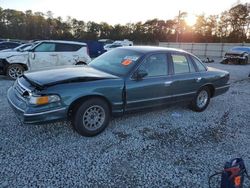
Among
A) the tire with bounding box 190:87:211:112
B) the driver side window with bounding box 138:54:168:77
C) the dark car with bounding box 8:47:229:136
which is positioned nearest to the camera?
the dark car with bounding box 8:47:229:136

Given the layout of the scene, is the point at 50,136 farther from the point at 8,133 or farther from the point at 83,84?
the point at 83,84

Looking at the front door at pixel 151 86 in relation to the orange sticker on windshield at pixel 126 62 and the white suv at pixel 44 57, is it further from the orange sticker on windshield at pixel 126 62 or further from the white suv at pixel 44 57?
the white suv at pixel 44 57

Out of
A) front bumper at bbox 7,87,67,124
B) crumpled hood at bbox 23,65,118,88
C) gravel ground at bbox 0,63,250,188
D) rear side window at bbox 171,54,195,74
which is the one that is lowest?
gravel ground at bbox 0,63,250,188

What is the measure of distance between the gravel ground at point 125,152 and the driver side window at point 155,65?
1043mm

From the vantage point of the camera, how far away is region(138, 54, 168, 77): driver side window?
439 centimetres

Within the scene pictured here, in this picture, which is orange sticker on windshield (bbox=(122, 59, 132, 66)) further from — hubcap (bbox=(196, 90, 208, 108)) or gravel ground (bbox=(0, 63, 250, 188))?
hubcap (bbox=(196, 90, 208, 108))

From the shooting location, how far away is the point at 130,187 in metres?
2.71

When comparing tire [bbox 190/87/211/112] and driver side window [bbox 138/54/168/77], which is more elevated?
driver side window [bbox 138/54/168/77]

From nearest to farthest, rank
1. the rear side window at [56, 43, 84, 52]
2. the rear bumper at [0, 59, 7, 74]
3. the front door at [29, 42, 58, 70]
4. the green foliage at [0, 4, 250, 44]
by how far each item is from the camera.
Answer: the rear bumper at [0, 59, 7, 74]
the front door at [29, 42, 58, 70]
the rear side window at [56, 43, 84, 52]
the green foliage at [0, 4, 250, 44]

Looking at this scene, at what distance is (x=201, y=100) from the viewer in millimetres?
5656

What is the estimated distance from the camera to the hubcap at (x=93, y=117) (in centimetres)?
378

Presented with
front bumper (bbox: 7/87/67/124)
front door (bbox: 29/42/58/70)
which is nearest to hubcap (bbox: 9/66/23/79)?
front door (bbox: 29/42/58/70)

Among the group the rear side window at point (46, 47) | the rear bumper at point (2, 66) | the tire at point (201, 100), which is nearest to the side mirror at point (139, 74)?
the tire at point (201, 100)

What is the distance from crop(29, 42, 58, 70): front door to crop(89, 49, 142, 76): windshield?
4613 mm
